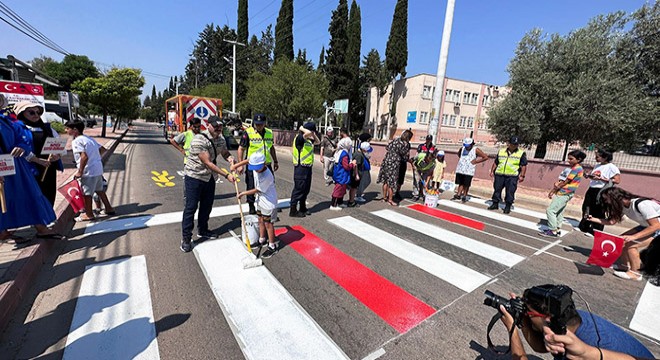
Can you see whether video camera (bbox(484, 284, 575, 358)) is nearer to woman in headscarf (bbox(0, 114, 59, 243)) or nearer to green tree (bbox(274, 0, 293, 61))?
woman in headscarf (bbox(0, 114, 59, 243))

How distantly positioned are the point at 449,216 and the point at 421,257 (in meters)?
2.74

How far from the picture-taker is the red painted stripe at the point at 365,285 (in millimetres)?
2881

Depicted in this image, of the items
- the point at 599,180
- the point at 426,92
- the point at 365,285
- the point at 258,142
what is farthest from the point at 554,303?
the point at 426,92

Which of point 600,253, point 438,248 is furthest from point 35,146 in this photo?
point 600,253

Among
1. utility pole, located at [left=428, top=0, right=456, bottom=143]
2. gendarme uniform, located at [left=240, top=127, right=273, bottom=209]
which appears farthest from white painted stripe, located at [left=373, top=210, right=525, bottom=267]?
utility pole, located at [left=428, top=0, right=456, bottom=143]

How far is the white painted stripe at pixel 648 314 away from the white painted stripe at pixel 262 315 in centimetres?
316

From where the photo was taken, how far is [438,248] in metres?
4.64

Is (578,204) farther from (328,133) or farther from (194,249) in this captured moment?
(194,249)

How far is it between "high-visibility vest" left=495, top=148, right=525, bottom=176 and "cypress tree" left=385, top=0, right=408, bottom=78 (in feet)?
105

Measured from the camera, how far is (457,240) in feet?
16.5

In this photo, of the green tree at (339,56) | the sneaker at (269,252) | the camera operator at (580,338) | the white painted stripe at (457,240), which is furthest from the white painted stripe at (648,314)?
the green tree at (339,56)

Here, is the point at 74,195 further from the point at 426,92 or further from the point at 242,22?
the point at 242,22

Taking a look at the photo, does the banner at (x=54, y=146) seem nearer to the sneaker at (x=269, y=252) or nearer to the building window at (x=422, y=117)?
the sneaker at (x=269, y=252)

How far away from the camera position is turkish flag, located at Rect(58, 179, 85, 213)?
15.3 ft
